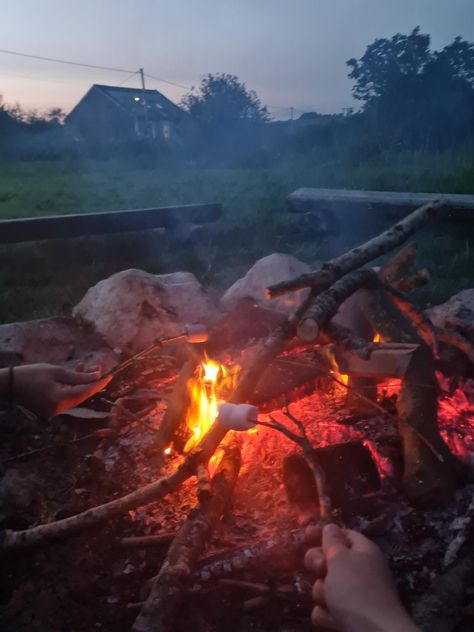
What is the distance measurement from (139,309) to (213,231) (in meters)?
4.98

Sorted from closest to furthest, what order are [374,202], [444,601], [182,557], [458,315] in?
[444,601] < [182,557] < [458,315] < [374,202]

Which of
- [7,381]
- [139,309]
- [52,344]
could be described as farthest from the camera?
[139,309]

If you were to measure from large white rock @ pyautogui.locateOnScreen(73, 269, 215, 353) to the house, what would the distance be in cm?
2332

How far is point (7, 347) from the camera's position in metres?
4.20

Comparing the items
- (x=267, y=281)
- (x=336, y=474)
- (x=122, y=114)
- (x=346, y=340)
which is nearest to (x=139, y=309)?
(x=267, y=281)

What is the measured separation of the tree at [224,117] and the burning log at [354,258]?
1808 centimetres

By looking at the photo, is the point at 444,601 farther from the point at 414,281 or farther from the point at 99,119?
the point at 99,119

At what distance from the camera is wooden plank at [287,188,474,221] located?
7617 mm

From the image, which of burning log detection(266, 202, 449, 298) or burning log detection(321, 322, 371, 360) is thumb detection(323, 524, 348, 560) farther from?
burning log detection(266, 202, 449, 298)

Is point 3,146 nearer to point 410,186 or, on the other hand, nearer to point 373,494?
point 410,186

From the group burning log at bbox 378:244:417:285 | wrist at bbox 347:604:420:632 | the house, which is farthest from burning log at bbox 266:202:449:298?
the house

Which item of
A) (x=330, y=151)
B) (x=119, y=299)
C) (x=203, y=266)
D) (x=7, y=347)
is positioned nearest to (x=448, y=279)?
(x=203, y=266)

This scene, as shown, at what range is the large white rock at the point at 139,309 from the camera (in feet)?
14.9

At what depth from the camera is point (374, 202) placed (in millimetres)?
8344
